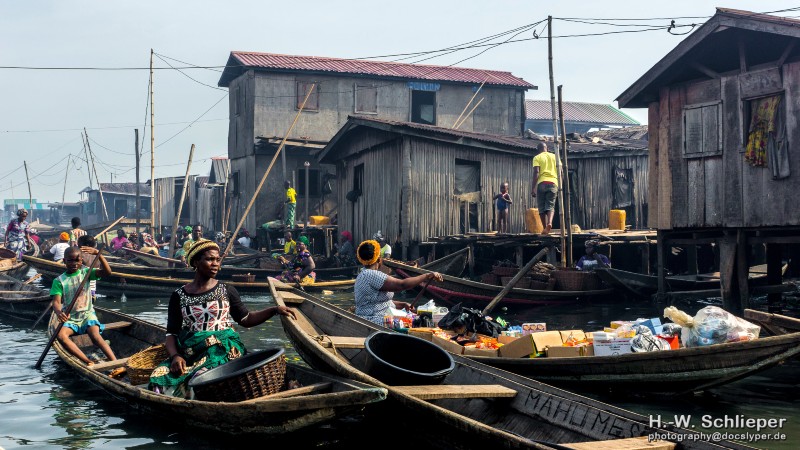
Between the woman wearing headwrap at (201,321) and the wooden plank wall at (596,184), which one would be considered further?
the wooden plank wall at (596,184)

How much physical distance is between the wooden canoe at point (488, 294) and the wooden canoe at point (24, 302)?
6.23 metres

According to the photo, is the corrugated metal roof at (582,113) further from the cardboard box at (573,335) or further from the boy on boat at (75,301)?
the boy on boat at (75,301)

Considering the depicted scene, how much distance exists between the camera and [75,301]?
8375 mm

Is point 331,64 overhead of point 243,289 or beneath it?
Answer: overhead

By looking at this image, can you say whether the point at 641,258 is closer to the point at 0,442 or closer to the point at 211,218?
the point at 0,442

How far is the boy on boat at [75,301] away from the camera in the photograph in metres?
8.29

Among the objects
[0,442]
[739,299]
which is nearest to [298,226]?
[739,299]

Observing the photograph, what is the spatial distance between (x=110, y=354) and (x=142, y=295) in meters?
9.92

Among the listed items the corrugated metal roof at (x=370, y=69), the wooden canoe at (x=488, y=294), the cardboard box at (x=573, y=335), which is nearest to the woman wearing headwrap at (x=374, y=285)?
the cardboard box at (x=573, y=335)

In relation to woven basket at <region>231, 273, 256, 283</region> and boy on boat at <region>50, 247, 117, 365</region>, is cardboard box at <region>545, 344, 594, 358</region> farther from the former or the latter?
woven basket at <region>231, 273, 256, 283</region>

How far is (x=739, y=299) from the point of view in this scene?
12.4 metres

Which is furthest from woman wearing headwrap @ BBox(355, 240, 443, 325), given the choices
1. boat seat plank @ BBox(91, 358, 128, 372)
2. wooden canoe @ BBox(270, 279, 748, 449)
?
boat seat plank @ BBox(91, 358, 128, 372)

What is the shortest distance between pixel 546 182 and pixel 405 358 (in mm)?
10860

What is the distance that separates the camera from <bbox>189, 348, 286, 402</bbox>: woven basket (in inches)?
211
